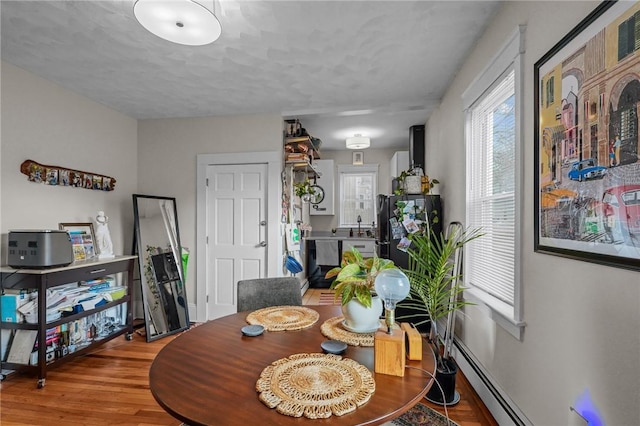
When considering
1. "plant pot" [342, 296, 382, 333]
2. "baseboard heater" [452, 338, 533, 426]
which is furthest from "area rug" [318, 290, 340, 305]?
"plant pot" [342, 296, 382, 333]

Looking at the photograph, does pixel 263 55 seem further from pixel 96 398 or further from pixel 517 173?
pixel 96 398

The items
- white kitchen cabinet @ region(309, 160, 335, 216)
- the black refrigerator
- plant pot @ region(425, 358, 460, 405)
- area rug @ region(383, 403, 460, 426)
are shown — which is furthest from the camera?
white kitchen cabinet @ region(309, 160, 335, 216)

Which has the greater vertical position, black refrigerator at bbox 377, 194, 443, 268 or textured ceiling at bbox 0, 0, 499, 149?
textured ceiling at bbox 0, 0, 499, 149

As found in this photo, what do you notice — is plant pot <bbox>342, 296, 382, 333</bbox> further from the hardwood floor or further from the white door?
the white door

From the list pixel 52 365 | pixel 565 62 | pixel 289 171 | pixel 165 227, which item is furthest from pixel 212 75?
pixel 52 365

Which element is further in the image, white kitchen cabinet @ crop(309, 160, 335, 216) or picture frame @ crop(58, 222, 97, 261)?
white kitchen cabinet @ crop(309, 160, 335, 216)

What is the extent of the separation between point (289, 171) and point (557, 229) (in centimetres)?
306

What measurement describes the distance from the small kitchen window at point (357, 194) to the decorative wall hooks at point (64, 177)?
3.68m

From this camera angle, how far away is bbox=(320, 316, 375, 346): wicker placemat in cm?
125

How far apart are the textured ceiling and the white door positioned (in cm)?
78

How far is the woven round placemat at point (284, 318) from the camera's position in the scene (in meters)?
1.45

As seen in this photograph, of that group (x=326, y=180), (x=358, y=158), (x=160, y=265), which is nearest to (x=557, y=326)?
(x=160, y=265)

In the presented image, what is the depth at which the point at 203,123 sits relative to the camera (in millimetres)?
3697

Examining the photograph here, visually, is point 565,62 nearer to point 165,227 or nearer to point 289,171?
point 289,171
